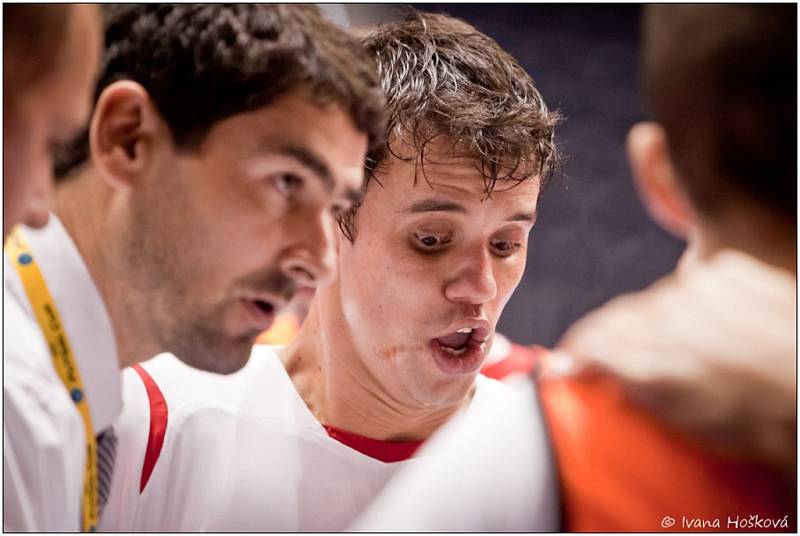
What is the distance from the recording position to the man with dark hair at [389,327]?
44.7 inches

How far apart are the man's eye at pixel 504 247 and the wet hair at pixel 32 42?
0.59 metres

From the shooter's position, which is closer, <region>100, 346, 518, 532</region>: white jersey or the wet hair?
the wet hair

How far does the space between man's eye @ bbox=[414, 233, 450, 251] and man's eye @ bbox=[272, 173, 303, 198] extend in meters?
0.28

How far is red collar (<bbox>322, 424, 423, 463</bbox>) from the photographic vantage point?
1.27 meters

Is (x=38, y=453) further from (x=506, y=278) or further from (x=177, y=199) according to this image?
(x=506, y=278)

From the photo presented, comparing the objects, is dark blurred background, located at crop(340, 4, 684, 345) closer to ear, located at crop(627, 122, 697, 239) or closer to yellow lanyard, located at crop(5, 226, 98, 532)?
ear, located at crop(627, 122, 697, 239)

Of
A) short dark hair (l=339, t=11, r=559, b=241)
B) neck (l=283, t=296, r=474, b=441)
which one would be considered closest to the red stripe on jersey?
neck (l=283, t=296, r=474, b=441)

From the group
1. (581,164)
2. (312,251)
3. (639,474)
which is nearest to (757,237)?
(639,474)

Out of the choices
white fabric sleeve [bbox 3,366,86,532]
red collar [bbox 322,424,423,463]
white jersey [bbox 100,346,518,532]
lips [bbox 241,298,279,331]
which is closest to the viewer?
white fabric sleeve [bbox 3,366,86,532]

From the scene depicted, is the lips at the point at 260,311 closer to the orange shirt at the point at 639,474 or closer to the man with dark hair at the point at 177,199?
the man with dark hair at the point at 177,199

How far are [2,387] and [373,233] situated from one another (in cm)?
50

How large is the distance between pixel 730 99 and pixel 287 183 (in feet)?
1.36

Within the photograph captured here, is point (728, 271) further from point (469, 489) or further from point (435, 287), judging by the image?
point (435, 287)

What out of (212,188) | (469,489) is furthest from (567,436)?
(212,188)
